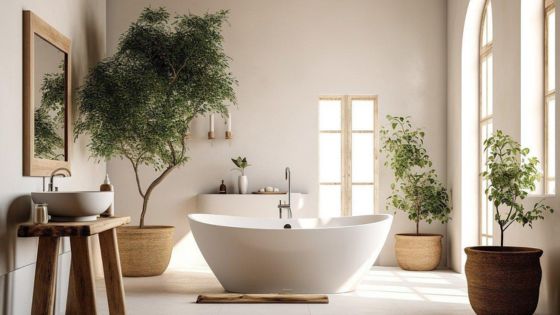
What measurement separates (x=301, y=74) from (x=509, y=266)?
358 centimetres

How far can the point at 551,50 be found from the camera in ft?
16.1

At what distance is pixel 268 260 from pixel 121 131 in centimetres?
192

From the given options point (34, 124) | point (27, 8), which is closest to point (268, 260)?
point (34, 124)

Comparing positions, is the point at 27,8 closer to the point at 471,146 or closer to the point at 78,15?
the point at 78,15

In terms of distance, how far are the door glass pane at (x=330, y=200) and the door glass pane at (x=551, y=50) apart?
9.62ft

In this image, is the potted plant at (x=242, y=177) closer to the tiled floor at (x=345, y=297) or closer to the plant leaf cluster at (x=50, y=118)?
the tiled floor at (x=345, y=297)

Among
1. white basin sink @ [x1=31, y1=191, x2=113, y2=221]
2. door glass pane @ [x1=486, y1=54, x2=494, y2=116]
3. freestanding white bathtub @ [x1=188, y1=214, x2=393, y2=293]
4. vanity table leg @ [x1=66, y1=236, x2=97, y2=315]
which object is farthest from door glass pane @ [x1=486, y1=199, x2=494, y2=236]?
vanity table leg @ [x1=66, y1=236, x2=97, y2=315]

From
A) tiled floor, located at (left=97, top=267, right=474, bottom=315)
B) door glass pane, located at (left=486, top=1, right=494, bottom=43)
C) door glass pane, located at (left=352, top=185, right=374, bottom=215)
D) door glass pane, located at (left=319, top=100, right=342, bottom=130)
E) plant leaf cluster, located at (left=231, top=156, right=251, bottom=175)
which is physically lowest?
tiled floor, located at (left=97, top=267, right=474, bottom=315)

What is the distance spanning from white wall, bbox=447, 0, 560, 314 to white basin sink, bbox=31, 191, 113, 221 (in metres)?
2.82

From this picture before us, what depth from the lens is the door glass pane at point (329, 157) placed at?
24.5ft

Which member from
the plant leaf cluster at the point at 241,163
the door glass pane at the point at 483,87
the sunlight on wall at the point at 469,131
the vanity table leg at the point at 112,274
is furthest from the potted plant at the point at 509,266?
the plant leaf cluster at the point at 241,163

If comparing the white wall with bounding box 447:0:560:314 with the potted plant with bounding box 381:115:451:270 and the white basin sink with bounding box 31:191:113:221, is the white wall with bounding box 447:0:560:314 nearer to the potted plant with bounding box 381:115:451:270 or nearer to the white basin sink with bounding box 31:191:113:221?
the potted plant with bounding box 381:115:451:270

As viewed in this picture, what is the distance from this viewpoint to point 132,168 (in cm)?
736

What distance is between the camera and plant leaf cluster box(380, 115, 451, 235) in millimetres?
6945
